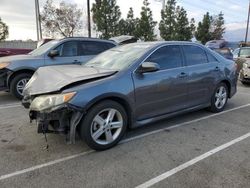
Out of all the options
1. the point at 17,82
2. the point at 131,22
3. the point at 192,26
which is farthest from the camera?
the point at 192,26

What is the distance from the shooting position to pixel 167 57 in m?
4.97

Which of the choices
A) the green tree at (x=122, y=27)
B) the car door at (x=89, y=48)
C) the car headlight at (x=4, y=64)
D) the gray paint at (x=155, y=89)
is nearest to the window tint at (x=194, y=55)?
the gray paint at (x=155, y=89)

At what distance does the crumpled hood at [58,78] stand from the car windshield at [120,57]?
12.1 inches

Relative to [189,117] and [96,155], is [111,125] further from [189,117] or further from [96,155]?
[189,117]

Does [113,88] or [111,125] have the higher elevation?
[113,88]

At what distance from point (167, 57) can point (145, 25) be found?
2732 centimetres

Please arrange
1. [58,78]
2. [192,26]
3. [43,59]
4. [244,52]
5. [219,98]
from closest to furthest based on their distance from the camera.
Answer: [58,78] → [219,98] → [43,59] → [244,52] → [192,26]

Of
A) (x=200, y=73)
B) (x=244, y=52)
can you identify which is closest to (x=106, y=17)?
(x=244, y=52)

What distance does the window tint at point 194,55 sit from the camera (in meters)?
5.36

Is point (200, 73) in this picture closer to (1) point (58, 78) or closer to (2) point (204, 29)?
(1) point (58, 78)

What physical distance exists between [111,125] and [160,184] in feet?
4.17

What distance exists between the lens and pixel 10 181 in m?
3.20

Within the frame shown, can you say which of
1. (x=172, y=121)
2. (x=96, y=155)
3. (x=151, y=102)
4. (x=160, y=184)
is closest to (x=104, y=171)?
(x=96, y=155)

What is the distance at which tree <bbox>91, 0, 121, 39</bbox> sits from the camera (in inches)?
1078
